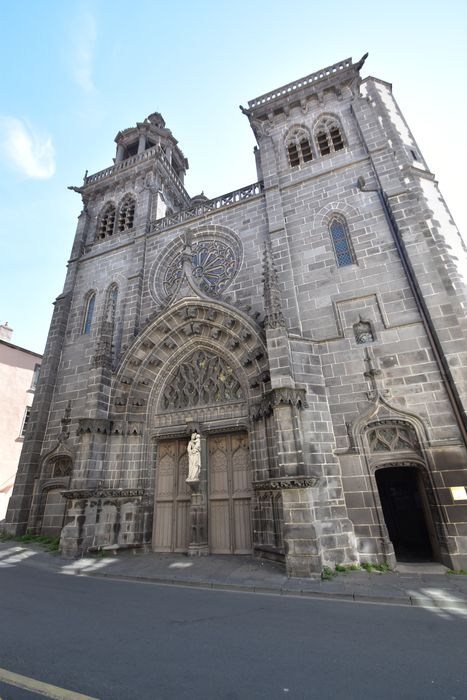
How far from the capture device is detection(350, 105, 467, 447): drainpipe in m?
8.09

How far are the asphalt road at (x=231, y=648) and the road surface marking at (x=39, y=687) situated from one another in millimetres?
68

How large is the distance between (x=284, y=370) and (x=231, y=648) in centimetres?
594

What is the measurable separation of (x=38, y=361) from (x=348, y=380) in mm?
21418

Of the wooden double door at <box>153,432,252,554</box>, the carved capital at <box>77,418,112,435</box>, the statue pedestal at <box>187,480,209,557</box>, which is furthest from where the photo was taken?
the carved capital at <box>77,418,112,435</box>

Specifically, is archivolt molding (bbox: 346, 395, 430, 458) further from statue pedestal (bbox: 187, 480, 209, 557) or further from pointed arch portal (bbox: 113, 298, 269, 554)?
statue pedestal (bbox: 187, 480, 209, 557)

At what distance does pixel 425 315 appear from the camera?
9.23 meters

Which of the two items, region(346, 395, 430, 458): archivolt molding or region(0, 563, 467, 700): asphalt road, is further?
region(346, 395, 430, 458): archivolt molding

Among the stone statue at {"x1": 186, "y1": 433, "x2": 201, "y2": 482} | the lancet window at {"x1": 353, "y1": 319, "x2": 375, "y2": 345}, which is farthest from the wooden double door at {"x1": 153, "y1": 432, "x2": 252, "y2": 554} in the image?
the lancet window at {"x1": 353, "y1": 319, "x2": 375, "y2": 345}

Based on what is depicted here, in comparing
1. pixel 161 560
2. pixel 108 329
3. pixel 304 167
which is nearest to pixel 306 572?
pixel 161 560

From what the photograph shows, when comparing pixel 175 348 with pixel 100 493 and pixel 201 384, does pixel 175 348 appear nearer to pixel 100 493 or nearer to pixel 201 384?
pixel 201 384

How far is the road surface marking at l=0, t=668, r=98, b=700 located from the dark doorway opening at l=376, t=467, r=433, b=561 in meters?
10.4

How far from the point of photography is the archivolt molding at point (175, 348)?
11203 millimetres

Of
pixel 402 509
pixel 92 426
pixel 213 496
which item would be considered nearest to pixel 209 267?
pixel 92 426

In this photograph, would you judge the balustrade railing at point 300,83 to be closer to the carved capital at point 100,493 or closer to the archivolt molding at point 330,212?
the archivolt molding at point 330,212
